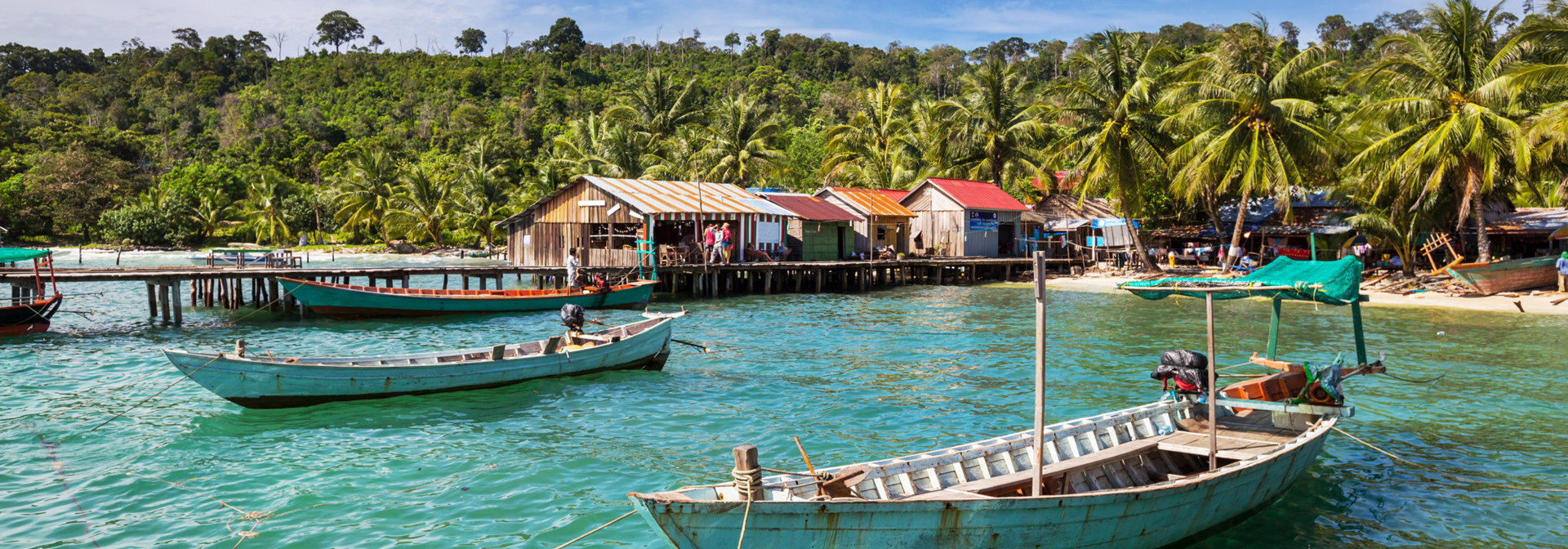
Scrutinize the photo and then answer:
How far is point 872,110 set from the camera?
52.0 meters

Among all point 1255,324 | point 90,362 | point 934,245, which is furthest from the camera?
point 934,245

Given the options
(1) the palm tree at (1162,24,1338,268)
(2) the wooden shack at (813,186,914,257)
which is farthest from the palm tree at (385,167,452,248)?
(1) the palm tree at (1162,24,1338,268)

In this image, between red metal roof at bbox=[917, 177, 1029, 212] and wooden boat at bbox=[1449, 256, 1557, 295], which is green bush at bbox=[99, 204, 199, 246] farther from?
wooden boat at bbox=[1449, 256, 1557, 295]

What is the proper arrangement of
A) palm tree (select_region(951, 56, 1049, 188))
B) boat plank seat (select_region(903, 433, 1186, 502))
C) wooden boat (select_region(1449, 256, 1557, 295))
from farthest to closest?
1. palm tree (select_region(951, 56, 1049, 188))
2. wooden boat (select_region(1449, 256, 1557, 295))
3. boat plank seat (select_region(903, 433, 1186, 502))

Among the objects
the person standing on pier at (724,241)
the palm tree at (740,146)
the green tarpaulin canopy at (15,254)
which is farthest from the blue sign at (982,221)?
the green tarpaulin canopy at (15,254)

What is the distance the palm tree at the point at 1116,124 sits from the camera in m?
36.3

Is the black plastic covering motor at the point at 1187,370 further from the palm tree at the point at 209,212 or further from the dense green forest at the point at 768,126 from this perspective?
the palm tree at the point at 209,212

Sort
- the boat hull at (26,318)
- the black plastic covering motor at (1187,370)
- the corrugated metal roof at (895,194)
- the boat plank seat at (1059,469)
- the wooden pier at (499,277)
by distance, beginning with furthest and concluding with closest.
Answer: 1. the corrugated metal roof at (895,194)
2. the wooden pier at (499,277)
3. the boat hull at (26,318)
4. the black plastic covering motor at (1187,370)
5. the boat plank seat at (1059,469)

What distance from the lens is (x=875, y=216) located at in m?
39.9

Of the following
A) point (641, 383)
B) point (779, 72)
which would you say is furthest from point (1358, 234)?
point (779, 72)

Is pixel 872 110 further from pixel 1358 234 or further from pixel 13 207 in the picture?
pixel 13 207

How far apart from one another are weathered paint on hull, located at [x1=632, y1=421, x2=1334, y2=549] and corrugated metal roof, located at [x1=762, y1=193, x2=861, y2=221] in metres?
28.9

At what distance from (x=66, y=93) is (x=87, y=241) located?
40.6 meters

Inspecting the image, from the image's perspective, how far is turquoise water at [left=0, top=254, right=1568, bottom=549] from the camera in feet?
28.0
